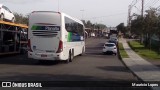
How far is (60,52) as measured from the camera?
25531mm

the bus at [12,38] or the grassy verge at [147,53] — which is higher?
the bus at [12,38]

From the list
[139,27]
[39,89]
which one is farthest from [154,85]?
[139,27]

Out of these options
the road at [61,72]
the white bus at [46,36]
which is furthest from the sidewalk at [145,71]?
the white bus at [46,36]

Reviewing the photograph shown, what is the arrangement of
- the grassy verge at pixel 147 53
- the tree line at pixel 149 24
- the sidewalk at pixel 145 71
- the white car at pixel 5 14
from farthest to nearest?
1. the tree line at pixel 149 24
2. the grassy verge at pixel 147 53
3. the white car at pixel 5 14
4. the sidewalk at pixel 145 71

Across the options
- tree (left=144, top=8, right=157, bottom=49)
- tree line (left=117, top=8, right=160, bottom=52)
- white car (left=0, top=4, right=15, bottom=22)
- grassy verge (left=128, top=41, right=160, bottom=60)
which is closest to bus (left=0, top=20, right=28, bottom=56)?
white car (left=0, top=4, right=15, bottom=22)

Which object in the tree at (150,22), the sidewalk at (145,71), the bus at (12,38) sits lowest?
the sidewalk at (145,71)

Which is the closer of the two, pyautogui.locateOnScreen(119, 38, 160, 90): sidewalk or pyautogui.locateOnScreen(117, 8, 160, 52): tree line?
pyautogui.locateOnScreen(119, 38, 160, 90): sidewalk

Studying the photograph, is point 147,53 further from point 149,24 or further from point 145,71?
point 145,71

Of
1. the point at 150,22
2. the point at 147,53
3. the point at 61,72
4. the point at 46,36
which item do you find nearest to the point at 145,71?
the point at 61,72

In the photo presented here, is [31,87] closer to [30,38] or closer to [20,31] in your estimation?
[30,38]

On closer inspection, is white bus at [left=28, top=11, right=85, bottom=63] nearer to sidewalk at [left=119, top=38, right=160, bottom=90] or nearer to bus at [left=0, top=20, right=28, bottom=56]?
bus at [left=0, top=20, right=28, bottom=56]

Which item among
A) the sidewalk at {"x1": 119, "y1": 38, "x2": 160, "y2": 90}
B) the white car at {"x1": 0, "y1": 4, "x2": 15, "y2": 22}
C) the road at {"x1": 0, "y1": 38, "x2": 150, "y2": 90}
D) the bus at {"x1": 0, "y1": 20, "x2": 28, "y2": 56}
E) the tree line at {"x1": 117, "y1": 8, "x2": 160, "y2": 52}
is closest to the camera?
the road at {"x1": 0, "y1": 38, "x2": 150, "y2": 90}

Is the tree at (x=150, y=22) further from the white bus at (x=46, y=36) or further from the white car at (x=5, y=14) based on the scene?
the white bus at (x=46, y=36)

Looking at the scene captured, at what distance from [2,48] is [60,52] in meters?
6.90
